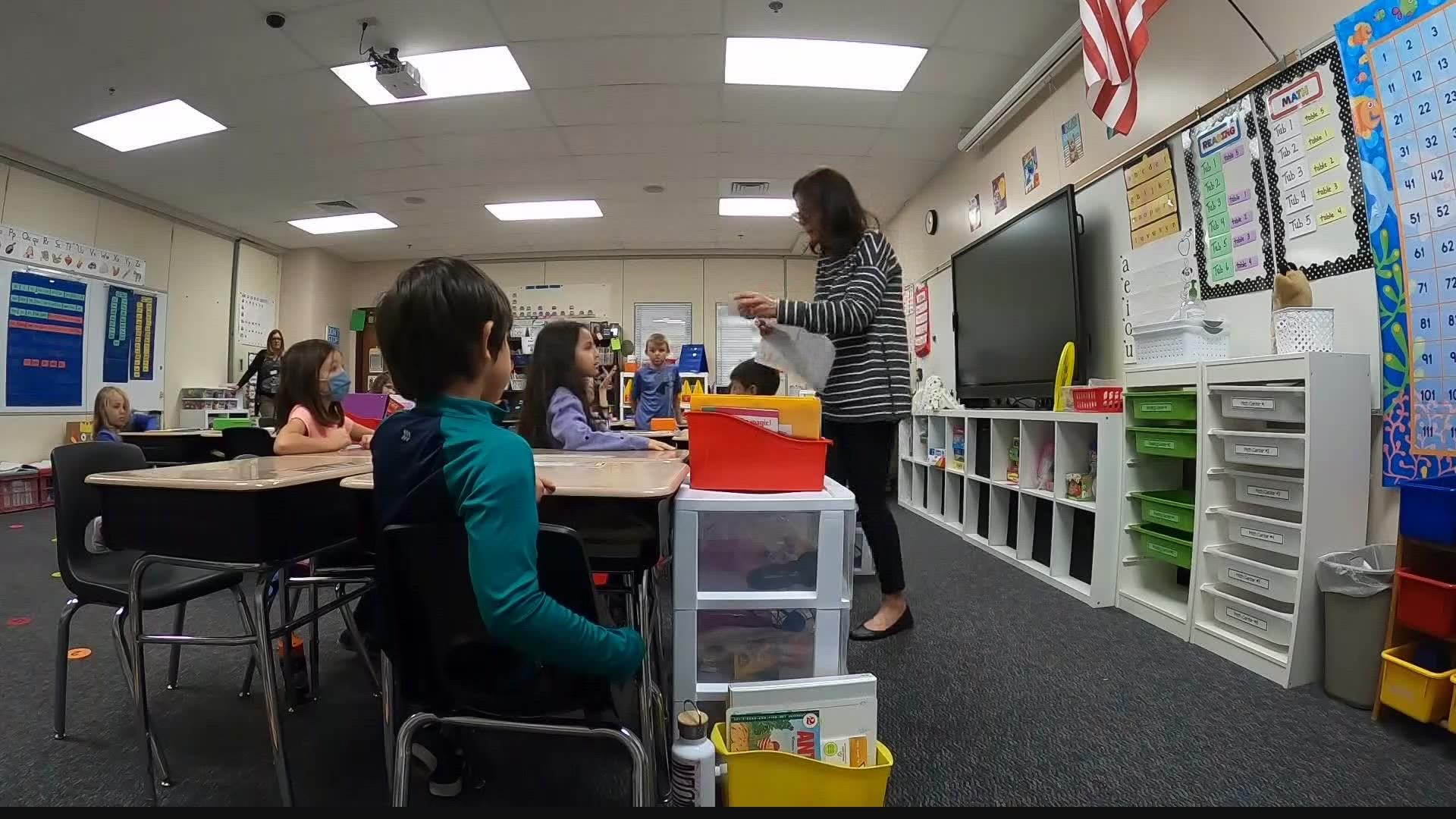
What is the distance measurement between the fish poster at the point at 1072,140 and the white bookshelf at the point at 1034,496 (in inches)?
52.6

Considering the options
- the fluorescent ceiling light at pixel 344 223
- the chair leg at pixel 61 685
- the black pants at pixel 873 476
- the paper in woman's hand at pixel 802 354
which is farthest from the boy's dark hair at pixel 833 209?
the fluorescent ceiling light at pixel 344 223

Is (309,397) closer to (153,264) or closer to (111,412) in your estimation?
(111,412)

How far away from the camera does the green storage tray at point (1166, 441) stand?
206 cm

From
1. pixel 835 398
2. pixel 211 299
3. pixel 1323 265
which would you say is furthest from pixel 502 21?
pixel 211 299

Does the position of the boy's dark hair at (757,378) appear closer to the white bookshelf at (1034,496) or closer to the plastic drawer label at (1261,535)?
the white bookshelf at (1034,496)

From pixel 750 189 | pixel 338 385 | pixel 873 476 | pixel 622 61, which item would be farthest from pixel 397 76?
pixel 873 476

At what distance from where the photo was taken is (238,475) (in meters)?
1.17

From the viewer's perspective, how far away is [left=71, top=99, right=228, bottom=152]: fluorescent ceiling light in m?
3.85

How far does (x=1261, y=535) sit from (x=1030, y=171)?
250cm

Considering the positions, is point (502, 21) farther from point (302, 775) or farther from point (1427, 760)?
point (1427, 760)

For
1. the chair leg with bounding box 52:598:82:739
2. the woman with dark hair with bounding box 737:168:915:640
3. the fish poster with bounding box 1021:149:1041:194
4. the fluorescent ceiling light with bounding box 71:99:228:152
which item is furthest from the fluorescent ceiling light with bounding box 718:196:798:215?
the chair leg with bounding box 52:598:82:739

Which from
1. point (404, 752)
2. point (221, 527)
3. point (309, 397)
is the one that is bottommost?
point (404, 752)

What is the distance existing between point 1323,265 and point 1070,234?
3.40 feet

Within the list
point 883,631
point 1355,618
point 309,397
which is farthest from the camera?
point 309,397
